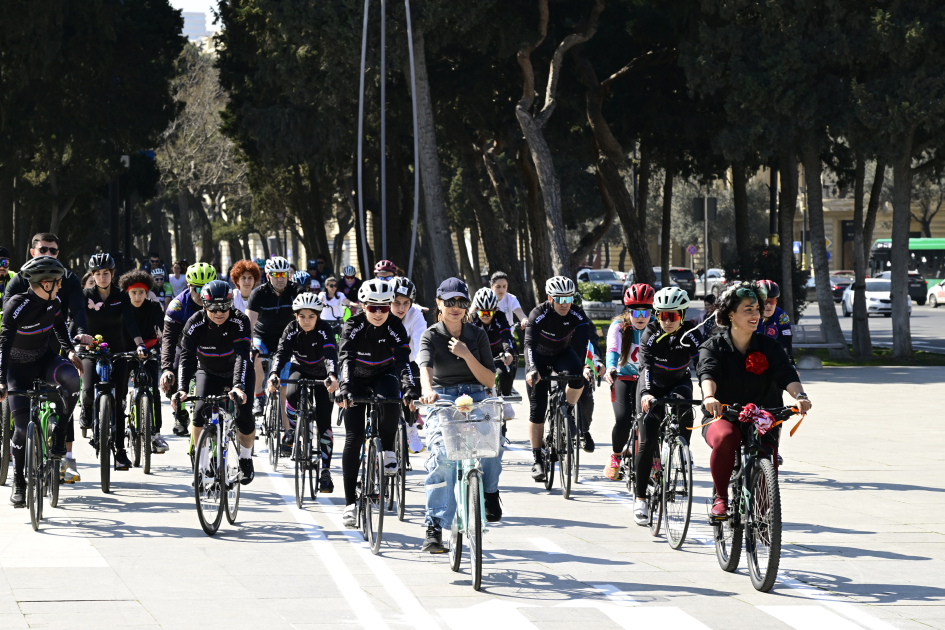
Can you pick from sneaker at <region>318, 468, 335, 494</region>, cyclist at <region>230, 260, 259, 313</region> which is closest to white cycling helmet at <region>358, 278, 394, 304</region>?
sneaker at <region>318, 468, 335, 494</region>

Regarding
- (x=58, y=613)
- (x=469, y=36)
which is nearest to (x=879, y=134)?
(x=469, y=36)

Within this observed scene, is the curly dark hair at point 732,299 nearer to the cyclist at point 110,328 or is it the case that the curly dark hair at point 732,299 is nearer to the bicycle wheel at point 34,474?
the bicycle wheel at point 34,474

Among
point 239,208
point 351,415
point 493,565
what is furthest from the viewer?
point 239,208

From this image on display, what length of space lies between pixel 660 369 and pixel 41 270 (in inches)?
182

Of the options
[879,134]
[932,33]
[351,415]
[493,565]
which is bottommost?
[493,565]

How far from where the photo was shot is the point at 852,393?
20.2m

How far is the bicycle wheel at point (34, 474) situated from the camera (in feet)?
30.1

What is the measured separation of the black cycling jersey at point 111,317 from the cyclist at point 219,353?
2.17 meters

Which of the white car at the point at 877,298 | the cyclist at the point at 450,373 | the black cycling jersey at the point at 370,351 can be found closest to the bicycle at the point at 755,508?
the cyclist at the point at 450,373

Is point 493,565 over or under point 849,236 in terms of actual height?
under

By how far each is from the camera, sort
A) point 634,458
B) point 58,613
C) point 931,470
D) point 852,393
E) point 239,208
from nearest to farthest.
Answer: point 58,613 → point 634,458 → point 931,470 → point 852,393 → point 239,208

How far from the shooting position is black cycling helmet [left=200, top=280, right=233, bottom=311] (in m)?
9.81

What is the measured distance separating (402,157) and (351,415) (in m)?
29.7

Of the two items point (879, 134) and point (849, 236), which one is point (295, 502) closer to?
point (879, 134)
